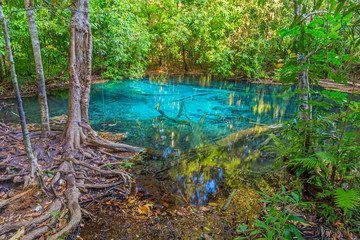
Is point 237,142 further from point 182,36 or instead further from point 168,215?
point 182,36

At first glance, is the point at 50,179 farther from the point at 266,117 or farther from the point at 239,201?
the point at 266,117

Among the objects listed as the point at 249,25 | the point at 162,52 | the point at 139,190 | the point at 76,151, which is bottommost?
the point at 139,190

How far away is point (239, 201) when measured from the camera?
3258 mm

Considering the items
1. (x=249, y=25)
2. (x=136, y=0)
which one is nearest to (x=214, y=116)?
(x=136, y=0)

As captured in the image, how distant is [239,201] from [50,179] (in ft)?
10.1

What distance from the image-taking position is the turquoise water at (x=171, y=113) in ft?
21.7

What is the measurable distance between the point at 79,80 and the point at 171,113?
→ 5.09m

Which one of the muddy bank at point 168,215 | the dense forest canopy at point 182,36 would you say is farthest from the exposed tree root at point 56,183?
the dense forest canopy at point 182,36

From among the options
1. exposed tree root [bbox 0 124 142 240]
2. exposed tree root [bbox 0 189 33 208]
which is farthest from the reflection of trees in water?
exposed tree root [bbox 0 189 33 208]

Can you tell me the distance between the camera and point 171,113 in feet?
30.7

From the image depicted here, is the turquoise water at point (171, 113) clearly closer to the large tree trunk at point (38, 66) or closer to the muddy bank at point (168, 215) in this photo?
the large tree trunk at point (38, 66)

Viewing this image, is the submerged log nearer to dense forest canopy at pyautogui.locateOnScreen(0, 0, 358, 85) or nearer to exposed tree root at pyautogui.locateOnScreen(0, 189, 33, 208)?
exposed tree root at pyautogui.locateOnScreen(0, 189, 33, 208)

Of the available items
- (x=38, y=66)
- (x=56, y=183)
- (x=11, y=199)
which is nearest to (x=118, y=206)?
(x=56, y=183)

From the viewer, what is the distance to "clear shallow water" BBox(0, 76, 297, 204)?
414 cm
